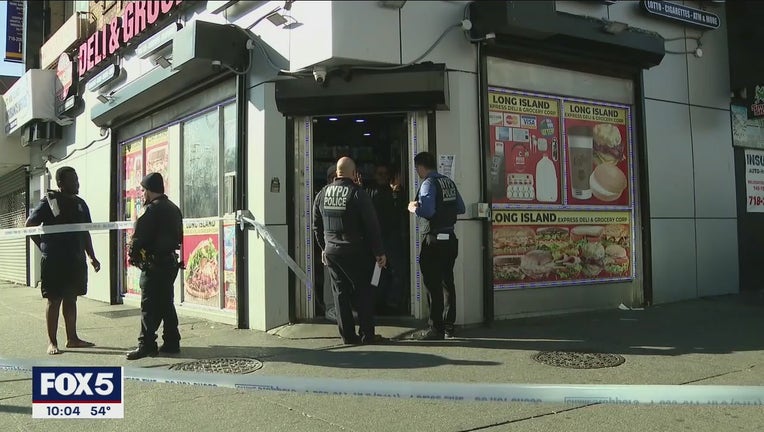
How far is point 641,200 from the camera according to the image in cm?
817

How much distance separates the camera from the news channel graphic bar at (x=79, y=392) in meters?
3.79

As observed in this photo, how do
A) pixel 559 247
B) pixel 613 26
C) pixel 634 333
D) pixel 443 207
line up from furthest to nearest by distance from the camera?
1. pixel 559 247
2. pixel 613 26
3. pixel 634 333
4. pixel 443 207

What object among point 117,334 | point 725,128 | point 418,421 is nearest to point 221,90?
point 117,334

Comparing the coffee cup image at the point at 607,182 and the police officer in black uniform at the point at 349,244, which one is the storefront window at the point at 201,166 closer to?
the police officer in black uniform at the point at 349,244

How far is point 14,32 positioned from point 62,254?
44.2 feet

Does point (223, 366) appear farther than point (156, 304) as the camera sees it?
No

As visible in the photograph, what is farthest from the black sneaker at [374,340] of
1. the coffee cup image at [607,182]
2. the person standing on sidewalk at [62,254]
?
the coffee cup image at [607,182]

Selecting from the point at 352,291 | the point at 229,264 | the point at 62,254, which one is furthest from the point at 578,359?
the point at 62,254

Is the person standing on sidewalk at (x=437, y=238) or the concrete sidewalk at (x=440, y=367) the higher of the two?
the person standing on sidewalk at (x=437, y=238)

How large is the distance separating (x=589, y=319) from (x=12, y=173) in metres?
17.4

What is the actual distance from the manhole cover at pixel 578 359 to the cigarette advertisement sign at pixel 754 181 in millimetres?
5799

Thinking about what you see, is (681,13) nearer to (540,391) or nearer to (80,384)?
(540,391)

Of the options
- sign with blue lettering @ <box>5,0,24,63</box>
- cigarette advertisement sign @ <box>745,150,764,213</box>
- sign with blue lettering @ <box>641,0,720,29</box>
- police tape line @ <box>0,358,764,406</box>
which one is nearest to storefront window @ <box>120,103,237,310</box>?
police tape line @ <box>0,358,764,406</box>

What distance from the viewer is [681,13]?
8523 mm
